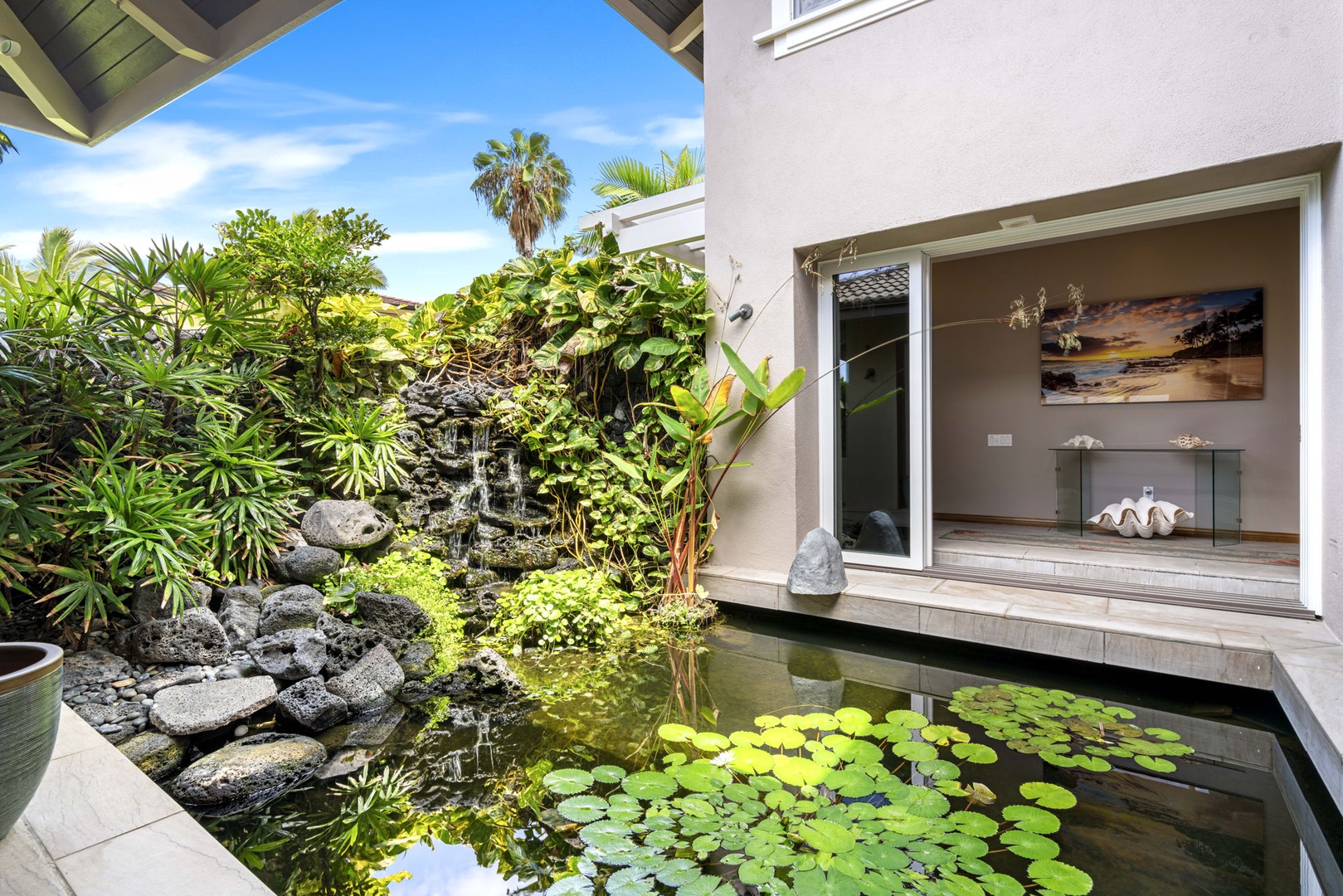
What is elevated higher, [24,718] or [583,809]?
[24,718]

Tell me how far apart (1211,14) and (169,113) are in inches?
951

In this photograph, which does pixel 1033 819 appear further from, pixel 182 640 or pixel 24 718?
pixel 182 640

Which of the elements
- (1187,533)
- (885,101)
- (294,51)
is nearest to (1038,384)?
(1187,533)

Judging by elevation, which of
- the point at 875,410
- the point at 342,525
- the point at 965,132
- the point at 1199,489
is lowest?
the point at 342,525

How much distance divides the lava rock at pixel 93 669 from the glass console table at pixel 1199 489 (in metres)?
6.95

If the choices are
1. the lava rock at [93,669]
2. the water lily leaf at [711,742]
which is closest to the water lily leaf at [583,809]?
the water lily leaf at [711,742]

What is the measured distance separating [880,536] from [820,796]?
9.58 feet

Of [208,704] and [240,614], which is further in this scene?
[240,614]

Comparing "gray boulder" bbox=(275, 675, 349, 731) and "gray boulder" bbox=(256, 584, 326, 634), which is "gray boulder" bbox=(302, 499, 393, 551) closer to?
"gray boulder" bbox=(256, 584, 326, 634)

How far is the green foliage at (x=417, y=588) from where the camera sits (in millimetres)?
4238

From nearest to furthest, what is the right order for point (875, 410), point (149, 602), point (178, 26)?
1. point (178, 26)
2. point (149, 602)
3. point (875, 410)

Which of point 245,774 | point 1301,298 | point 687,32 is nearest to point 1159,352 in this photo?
point 1301,298

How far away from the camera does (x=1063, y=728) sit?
2.96 metres

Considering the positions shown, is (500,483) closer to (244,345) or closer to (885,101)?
(244,345)
